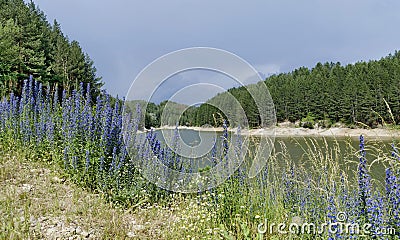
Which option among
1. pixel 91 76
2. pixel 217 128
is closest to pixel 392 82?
pixel 91 76

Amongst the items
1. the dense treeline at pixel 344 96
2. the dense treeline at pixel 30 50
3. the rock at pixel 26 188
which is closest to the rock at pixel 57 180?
the rock at pixel 26 188

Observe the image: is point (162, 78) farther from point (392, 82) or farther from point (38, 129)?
point (392, 82)

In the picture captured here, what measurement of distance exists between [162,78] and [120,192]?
4.60ft

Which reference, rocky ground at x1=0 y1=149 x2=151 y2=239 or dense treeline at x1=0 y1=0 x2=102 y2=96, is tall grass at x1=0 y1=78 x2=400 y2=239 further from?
dense treeline at x1=0 y1=0 x2=102 y2=96

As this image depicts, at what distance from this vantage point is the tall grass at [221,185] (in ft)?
7.46

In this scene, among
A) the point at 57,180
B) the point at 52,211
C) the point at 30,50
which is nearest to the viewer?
the point at 52,211

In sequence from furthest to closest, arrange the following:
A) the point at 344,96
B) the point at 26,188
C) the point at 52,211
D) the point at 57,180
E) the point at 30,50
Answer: the point at 344,96 < the point at 30,50 < the point at 57,180 < the point at 26,188 < the point at 52,211
